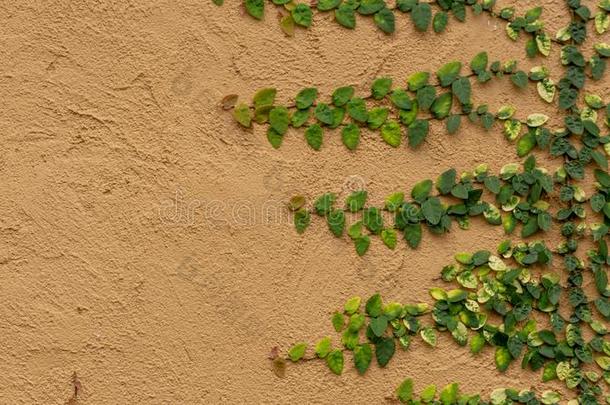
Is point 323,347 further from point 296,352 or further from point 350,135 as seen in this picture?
point 350,135

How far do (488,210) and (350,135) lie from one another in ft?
1.58

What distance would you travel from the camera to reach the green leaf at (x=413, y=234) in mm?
2434

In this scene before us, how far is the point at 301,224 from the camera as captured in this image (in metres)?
2.38

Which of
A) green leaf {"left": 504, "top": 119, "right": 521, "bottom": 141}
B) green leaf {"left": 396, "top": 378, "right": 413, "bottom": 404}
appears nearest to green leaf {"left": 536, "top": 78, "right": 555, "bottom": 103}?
green leaf {"left": 504, "top": 119, "right": 521, "bottom": 141}

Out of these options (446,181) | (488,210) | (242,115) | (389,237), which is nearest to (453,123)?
(446,181)

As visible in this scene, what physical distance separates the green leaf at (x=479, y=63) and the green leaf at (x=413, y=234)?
0.49m

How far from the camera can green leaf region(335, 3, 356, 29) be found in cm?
238

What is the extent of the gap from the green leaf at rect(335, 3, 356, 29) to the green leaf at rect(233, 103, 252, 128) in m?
0.38

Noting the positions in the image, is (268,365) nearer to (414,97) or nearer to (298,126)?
(298,126)

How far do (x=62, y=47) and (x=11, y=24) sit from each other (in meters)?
0.14

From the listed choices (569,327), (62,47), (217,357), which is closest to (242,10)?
(62,47)

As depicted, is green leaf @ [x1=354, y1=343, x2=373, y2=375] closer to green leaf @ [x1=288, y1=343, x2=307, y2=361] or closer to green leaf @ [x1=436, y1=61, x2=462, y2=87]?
green leaf @ [x1=288, y1=343, x2=307, y2=361]

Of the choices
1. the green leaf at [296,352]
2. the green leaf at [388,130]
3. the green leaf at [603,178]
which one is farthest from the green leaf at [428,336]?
the green leaf at [603,178]

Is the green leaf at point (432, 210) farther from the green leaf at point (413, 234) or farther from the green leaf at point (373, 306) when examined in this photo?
the green leaf at point (373, 306)
